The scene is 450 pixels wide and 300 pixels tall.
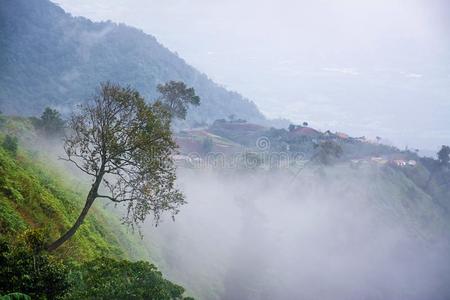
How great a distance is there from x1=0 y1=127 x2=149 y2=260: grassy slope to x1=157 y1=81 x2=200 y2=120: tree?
25231 mm

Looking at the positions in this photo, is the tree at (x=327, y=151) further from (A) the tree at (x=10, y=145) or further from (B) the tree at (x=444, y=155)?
(A) the tree at (x=10, y=145)

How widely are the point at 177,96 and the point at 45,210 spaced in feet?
119

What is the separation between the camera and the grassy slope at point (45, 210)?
22.3 metres

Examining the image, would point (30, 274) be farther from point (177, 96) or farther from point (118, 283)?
point (177, 96)

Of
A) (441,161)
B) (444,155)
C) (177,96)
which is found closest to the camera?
(177,96)

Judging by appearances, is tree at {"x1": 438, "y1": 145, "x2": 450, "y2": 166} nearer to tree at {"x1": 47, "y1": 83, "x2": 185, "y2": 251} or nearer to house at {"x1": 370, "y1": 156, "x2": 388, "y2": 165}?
house at {"x1": 370, "y1": 156, "x2": 388, "y2": 165}

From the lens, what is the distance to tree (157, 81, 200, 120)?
2344 inches

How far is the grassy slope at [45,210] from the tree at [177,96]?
25.2 meters

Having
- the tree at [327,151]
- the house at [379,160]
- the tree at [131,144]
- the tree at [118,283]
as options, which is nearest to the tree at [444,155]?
the house at [379,160]

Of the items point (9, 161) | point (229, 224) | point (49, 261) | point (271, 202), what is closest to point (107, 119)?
point (49, 261)

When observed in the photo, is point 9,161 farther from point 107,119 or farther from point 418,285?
Result: point 418,285

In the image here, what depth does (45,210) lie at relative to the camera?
25.7m

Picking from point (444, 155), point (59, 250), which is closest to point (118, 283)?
point (59, 250)

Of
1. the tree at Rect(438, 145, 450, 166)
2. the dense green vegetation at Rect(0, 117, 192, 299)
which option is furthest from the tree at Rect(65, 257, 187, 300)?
the tree at Rect(438, 145, 450, 166)
